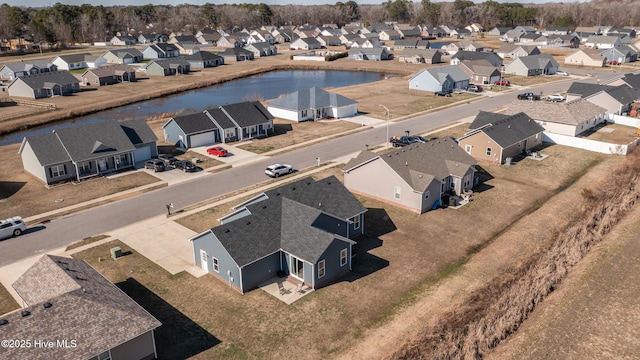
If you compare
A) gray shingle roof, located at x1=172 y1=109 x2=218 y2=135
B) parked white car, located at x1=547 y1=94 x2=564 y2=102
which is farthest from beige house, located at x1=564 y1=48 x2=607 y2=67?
gray shingle roof, located at x1=172 y1=109 x2=218 y2=135

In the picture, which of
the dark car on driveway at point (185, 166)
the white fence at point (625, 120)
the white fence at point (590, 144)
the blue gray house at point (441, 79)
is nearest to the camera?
the dark car on driveway at point (185, 166)

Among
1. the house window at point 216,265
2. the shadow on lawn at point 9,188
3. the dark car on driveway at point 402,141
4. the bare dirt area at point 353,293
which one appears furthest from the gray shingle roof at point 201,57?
the house window at point 216,265

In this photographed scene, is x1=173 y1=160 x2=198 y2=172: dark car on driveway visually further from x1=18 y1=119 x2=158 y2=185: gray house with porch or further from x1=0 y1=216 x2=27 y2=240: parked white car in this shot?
x1=0 y1=216 x2=27 y2=240: parked white car

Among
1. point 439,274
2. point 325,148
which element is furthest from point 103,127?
point 439,274

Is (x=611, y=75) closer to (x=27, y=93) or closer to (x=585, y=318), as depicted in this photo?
(x=585, y=318)

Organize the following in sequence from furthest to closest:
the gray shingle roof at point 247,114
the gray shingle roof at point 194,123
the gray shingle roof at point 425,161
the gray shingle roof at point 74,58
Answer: the gray shingle roof at point 74,58, the gray shingle roof at point 247,114, the gray shingle roof at point 194,123, the gray shingle roof at point 425,161

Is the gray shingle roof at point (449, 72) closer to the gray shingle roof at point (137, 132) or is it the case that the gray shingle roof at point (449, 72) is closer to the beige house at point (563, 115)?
the beige house at point (563, 115)

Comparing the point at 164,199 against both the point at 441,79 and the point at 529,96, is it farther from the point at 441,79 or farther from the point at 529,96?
the point at 529,96

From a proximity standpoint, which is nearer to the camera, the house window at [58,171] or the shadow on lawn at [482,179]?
the shadow on lawn at [482,179]
